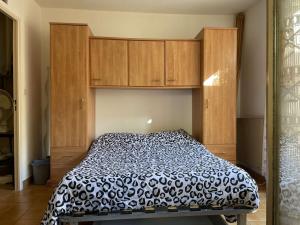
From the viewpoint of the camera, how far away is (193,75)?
377cm

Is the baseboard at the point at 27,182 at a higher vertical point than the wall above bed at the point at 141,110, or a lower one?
lower

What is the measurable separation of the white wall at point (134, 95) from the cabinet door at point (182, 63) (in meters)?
0.45

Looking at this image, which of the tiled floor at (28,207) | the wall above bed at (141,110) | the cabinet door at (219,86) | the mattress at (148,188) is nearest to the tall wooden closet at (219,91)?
the cabinet door at (219,86)

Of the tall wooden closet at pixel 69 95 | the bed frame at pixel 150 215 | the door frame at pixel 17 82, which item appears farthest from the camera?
the tall wooden closet at pixel 69 95

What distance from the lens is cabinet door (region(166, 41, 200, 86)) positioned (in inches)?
147

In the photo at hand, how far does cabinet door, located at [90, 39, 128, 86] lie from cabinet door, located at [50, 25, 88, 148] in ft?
0.50

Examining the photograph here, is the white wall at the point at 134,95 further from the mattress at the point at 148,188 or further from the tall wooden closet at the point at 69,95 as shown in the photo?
the mattress at the point at 148,188

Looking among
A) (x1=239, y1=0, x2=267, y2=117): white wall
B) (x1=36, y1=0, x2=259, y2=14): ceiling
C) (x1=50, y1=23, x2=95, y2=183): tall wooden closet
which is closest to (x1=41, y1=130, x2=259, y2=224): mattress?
(x1=50, y1=23, x2=95, y2=183): tall wooden closet

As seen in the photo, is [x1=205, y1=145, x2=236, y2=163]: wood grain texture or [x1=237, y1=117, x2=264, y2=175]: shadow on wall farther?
[x1=237, y1=117, x2=264, y2=175]: shadow on wall

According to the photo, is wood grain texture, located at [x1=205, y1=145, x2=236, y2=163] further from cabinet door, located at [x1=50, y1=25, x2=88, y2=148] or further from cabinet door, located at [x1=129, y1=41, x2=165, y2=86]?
cabinet door, located at [x1=50, y1=25, x2=88, y2=148]

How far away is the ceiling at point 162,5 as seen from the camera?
3.75 m

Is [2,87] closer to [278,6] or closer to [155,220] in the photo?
[155,220]

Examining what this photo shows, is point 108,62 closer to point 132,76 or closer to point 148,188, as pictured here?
point 132,76

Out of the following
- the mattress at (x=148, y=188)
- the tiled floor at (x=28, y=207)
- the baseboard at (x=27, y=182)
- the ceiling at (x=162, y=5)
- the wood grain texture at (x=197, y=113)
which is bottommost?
the tiled floor at (x=28, y=207)
